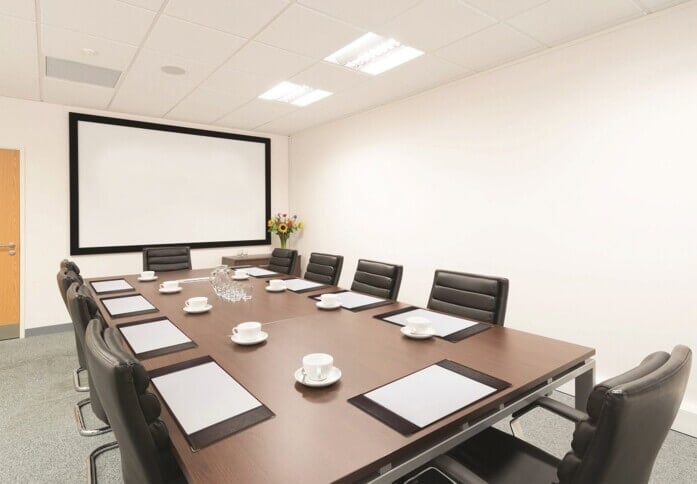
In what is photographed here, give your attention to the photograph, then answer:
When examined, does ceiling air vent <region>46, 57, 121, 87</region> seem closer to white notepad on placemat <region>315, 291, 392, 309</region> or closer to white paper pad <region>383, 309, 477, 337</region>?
white notepad on placemat <region>315, 291, 392, 309</region>

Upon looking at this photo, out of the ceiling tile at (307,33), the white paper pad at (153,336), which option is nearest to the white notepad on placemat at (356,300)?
the white paper pad at (153,336)

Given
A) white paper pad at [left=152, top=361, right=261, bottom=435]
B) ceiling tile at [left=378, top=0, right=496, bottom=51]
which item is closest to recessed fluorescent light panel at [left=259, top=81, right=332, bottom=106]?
ceiling tile at [left=378, top=0, right=496, bottom=51]

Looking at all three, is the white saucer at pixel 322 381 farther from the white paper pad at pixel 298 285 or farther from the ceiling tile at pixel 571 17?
the ceiling tile at pixel 571 17

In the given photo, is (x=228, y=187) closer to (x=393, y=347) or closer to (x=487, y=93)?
(x=487, y=93)

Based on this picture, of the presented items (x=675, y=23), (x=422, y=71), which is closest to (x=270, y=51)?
(x=422, y=71)

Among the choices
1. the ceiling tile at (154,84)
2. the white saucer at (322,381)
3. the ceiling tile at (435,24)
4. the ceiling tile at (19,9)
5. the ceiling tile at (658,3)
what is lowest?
the white saucer at (322,381)

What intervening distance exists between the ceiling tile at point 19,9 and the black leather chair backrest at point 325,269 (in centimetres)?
258

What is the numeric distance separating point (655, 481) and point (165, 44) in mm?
4077

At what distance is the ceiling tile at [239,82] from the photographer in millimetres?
3494

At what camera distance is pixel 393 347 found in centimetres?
164

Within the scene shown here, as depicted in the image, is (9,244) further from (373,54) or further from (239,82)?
(373,54)

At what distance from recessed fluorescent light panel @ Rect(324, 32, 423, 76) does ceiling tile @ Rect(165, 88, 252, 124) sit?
1.42 m

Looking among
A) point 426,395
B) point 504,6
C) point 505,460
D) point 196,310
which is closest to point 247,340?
point 196,310

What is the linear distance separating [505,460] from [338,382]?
2.20 feet
